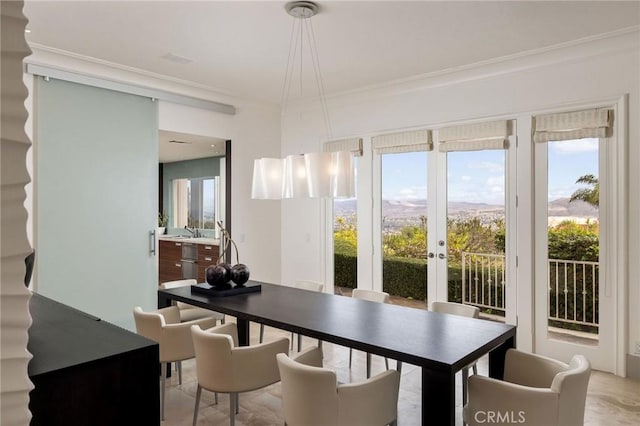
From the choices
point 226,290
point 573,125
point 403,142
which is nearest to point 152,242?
point 226,290

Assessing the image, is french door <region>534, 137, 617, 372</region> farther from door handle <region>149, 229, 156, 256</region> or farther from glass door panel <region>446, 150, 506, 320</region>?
door handle <region>149, 229, 156, 256</region>

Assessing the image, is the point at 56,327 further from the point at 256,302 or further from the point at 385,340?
the point at 256,302

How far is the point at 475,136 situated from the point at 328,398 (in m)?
3.17

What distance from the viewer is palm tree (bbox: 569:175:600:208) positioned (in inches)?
142

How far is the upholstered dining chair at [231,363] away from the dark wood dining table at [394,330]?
216 mm

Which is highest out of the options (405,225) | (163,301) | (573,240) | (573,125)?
(573,125)

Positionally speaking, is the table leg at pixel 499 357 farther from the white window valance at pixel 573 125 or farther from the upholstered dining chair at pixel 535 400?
the white window valance at pixel 573 125

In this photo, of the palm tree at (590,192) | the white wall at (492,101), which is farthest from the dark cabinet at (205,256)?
the palm tree at (590,192)

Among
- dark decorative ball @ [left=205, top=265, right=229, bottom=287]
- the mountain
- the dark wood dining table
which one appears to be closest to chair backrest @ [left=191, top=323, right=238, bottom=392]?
the dark wood dining table

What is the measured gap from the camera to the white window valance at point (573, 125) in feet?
11.5

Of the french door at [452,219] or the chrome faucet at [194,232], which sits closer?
the french door at [452,219]

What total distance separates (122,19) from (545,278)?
3.98m

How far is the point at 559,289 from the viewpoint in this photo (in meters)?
3.82

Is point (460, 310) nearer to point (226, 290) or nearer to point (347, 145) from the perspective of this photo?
point (226, 290)
